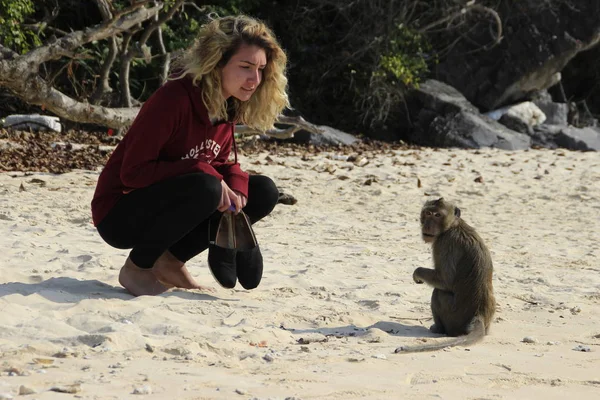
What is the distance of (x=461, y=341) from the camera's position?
420cm

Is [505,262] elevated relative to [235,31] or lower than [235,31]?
lower

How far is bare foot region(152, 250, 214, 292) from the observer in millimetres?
4773

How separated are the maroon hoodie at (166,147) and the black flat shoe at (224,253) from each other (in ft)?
0.66

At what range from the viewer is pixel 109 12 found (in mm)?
10344

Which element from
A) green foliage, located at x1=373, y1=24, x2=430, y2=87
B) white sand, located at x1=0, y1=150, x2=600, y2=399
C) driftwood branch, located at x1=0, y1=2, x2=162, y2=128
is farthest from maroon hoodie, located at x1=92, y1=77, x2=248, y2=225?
green foliage, located at x1=373, y1=24, x2=430, y2=87

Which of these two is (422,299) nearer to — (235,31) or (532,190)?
(235,31)

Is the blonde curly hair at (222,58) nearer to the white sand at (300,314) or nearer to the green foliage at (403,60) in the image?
the white sand at (300,314)

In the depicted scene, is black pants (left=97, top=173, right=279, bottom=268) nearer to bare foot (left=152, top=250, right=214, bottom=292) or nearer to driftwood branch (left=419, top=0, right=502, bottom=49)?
bare foot (left=152, top=250, right=214, bottom=292)

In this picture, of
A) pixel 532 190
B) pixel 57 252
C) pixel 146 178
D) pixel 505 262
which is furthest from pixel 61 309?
pixel 532 190

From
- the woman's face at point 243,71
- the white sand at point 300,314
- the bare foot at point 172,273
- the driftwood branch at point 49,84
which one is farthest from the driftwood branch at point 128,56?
the woman's face at point 243,71

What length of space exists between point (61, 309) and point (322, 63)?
1336 centimetres

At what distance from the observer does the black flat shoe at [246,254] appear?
4.63 metres

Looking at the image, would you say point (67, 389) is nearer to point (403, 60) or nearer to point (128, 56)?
point (128, 56)

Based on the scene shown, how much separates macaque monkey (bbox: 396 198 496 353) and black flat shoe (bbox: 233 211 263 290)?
0.86 meters
